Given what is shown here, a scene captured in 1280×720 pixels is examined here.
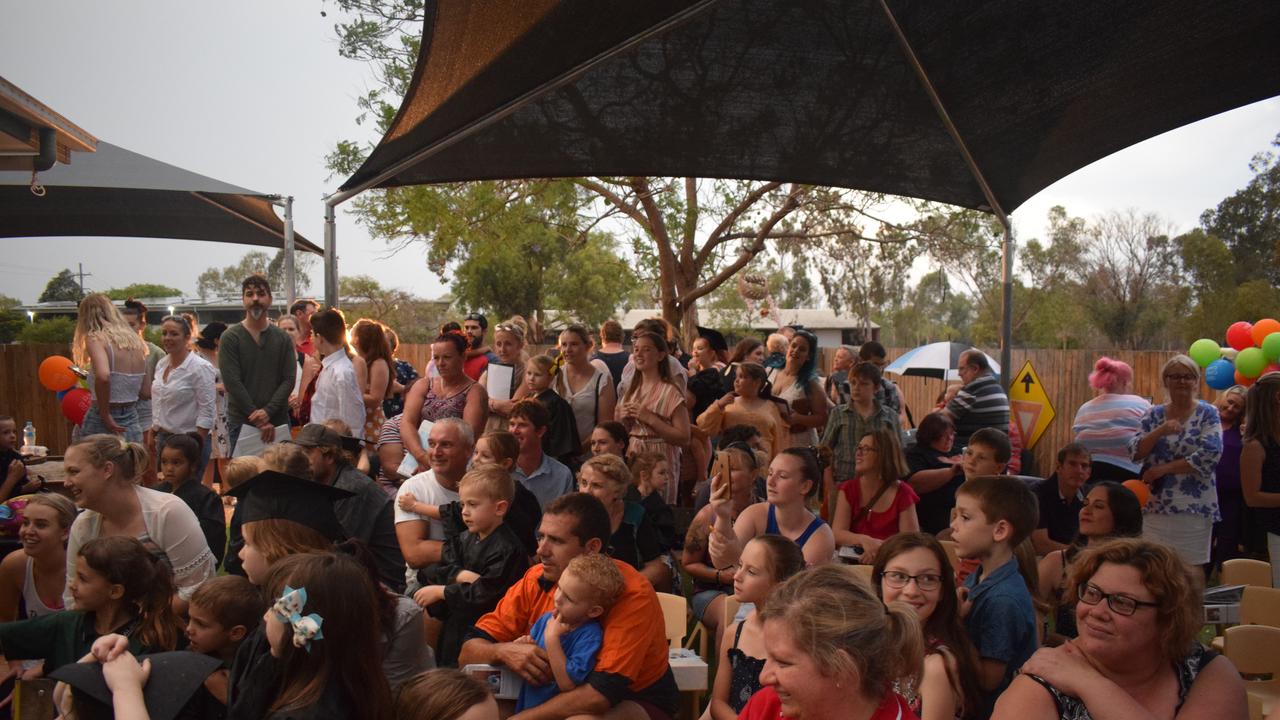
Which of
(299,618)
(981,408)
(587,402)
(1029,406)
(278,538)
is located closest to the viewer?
(299,618)

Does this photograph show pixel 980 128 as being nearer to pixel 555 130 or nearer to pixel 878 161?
pixel 878 161

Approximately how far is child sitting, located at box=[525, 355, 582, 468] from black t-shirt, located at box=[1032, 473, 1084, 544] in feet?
9.31

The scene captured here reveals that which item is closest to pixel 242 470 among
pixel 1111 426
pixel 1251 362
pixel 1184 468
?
pixel 1184 468

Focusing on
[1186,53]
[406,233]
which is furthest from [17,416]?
[1186,53]

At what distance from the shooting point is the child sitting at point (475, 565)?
4031 millimetres

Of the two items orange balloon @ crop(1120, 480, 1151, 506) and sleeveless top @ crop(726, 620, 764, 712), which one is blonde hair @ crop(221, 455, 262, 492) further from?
orange balloon @ crop(1120, 480, 1151, 506)

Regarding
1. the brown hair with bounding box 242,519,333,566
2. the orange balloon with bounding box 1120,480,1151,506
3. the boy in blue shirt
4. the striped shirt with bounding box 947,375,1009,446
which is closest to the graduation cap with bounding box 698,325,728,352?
the striped shirt with bounding box 947,375,1009,446

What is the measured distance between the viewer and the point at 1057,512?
5.69m

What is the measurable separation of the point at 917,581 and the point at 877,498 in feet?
8.25

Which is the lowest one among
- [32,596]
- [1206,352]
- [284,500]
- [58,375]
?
[32,596]

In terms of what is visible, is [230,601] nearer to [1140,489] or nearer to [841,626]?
[841,626]

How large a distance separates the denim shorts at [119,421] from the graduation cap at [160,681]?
18.6ft

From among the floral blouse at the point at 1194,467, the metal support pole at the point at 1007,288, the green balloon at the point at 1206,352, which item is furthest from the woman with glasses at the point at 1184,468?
the green balloon at the point at 1206,352

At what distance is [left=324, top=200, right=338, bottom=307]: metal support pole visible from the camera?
17.5ft
